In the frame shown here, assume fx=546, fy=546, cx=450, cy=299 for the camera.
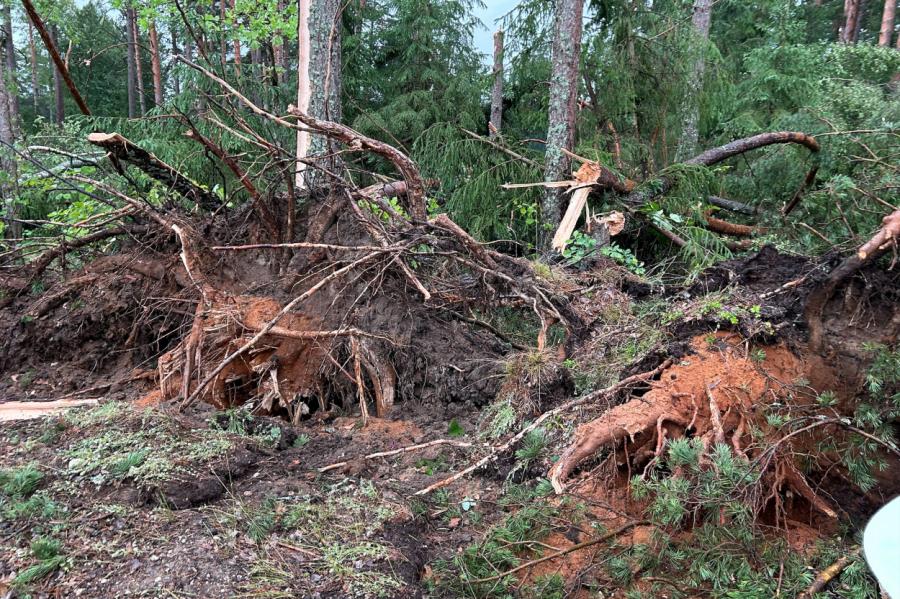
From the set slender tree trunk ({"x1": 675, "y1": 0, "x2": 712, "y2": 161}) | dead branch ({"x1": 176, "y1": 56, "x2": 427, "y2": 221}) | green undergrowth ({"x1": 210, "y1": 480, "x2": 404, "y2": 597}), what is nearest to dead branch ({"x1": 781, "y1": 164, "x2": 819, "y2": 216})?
slender tree trunk ({"x1": 675, "y1": 0, "x2": 712, "y2": 161})

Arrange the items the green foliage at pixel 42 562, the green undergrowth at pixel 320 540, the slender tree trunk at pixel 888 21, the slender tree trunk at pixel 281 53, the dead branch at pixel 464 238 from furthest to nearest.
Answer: the slender tree trunk at pixel 281 53, the slender tree trunk at pixel 888 21, the dead branch at pixel 464 238, the green undergrowth at pixel 320 540, the green foliage at pixel 42 562

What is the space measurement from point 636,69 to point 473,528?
6.48 meters

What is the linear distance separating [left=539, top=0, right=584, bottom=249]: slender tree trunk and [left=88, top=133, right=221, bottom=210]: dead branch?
12.4 feet

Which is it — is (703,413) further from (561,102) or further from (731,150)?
(731,150)

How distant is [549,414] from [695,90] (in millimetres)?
6102

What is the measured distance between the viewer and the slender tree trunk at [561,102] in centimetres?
659

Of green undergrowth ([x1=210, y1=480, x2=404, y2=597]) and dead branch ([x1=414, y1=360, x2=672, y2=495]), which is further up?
dead branch ([x1=414, y1=360, x2=672, y2=495])

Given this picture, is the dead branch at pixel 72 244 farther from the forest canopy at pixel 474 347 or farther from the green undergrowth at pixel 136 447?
the green undergrowth at pixel 136 447

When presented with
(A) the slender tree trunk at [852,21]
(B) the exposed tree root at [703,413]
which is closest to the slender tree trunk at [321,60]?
(B) the exposed tree root at [703,413]

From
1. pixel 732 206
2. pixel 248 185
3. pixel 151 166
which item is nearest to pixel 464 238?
pixel 248 185

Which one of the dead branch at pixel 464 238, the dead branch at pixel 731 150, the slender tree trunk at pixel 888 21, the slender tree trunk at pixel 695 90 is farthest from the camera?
the slender tree trunk at pixel 888 21

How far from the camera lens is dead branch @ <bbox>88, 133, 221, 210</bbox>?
4379 millimetres

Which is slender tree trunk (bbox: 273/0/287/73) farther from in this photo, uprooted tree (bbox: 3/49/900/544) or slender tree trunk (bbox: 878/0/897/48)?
slender tree trunk (bbox: 878/0/897/48)

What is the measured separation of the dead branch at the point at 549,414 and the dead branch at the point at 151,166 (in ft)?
11.8
